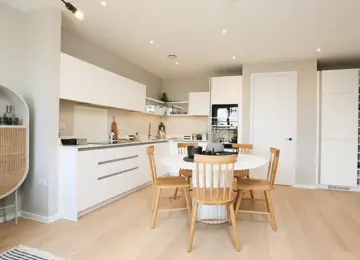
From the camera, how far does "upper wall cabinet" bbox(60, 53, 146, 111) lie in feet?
9.86

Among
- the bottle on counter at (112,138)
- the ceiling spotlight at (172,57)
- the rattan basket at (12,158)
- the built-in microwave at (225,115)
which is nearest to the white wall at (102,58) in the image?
the ceiling spotlight at (172,57)

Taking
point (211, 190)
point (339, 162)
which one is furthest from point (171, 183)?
point (339, 162)

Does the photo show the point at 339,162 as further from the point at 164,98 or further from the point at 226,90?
the point at 164,98

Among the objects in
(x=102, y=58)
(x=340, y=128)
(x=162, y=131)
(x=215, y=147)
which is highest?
(x=102, y=58)

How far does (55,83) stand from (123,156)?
140 centimetres

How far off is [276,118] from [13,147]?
4.30 meters

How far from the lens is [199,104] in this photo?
5531 mm

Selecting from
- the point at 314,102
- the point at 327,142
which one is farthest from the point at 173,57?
the point at 327,142

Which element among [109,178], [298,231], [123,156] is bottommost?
[298,231]

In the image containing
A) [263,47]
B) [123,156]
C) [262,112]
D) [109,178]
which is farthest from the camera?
[262,112]

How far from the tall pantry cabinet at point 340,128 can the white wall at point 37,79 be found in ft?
14.8

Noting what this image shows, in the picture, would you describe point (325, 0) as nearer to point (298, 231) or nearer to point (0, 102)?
point (298, 231)

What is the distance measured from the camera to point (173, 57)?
14.8 feet

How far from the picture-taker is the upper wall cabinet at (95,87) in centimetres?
300
